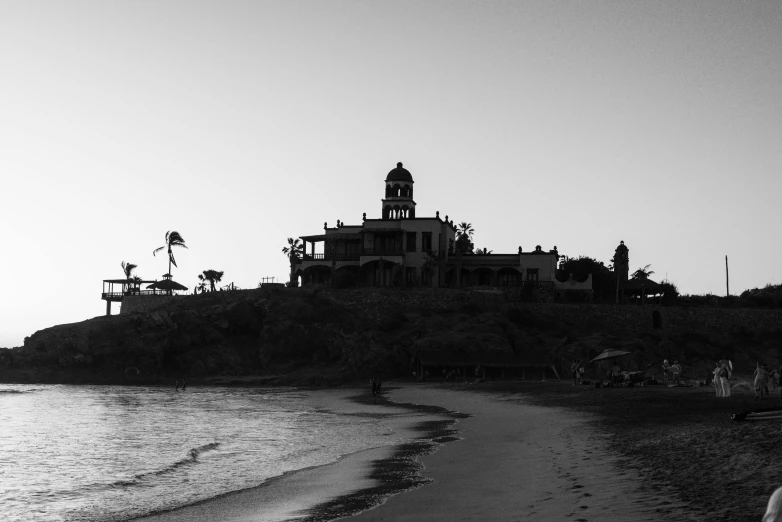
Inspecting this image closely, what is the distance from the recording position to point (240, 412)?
42969 mm

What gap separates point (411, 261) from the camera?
281 ft

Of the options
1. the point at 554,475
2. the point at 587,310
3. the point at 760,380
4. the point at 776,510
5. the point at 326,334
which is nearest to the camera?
the point at 776,510

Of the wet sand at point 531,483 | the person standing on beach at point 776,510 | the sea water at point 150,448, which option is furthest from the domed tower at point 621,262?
the person standing on beach at point 776,510

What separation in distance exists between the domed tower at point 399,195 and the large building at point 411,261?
109cm

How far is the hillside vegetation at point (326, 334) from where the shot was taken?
69.9m

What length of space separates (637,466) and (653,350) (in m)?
56.1

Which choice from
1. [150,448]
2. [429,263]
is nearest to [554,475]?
[150,448]

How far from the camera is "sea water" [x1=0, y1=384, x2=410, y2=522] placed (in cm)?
1873

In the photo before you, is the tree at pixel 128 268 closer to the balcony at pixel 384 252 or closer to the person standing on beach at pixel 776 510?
the balcony at pixel 384 252

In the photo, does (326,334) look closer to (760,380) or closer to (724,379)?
(724,379)

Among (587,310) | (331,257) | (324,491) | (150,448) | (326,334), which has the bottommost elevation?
(150,448)

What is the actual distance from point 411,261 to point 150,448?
58744 millimetres

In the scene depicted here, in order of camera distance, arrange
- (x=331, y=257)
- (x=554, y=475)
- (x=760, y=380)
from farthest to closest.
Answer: (x=331, y=257) → (x=760, y=380) → (x=554, y=475)

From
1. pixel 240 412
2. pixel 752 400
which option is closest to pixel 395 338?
pixel 240 412
